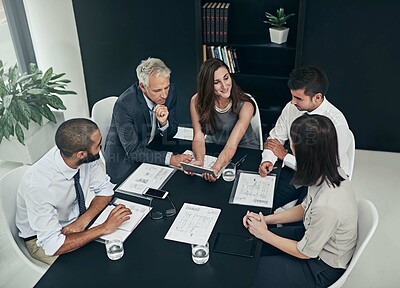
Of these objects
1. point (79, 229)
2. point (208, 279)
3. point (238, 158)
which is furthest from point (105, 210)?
point (238, 158)

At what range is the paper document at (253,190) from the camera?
236cm

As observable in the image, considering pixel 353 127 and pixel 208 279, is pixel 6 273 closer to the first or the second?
pixel 208 279

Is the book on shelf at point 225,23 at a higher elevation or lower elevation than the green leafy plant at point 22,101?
higher

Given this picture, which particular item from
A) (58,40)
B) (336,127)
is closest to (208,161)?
(336,127)

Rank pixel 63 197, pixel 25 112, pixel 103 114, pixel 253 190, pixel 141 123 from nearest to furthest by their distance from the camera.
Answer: pixel 63 197 < pixel 253 190 < pixel 141 123 < pixel 103 114 < pixel 25 112

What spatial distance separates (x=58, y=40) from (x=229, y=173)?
2.84m

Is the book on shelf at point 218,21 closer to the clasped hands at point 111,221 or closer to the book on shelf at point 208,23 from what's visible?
the book on shelf at point 208,23

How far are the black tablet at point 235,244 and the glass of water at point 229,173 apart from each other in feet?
1.60

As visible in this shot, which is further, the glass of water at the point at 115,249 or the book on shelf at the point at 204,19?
the book on shelf at the point at 204,19

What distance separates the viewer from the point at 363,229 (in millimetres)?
2070

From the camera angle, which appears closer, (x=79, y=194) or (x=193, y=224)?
(x=193, y=224)

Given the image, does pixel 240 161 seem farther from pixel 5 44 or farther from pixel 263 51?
pixel 5 44

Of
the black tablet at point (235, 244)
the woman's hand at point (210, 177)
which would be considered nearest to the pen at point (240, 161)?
the woman's hand at point (210, 177)

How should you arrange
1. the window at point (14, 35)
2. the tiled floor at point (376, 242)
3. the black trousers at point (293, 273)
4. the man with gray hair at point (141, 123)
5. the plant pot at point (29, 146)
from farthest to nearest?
the window at point (14, 35) → the plant pot at point (29, 146) → the tiled floor at point (376, 242) → the man with gray hair at point (141, 123) → the black trousers at point (293, 273)
